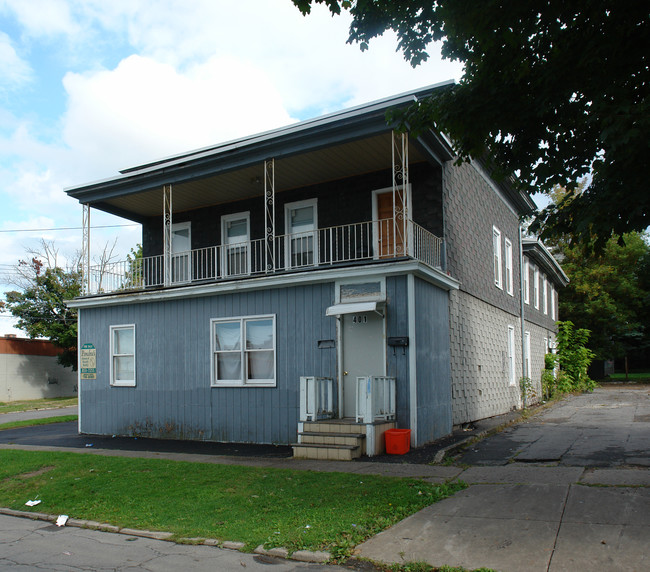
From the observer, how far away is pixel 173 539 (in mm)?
6332

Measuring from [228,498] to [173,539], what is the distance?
148 centimetres

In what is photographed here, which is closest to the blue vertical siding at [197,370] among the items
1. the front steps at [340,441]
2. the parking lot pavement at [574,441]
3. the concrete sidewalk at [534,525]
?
the front steps at [340,441]

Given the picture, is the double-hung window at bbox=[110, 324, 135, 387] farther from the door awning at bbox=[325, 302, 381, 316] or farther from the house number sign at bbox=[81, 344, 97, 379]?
the door awning at bbox=[325, 302, 381, 316]

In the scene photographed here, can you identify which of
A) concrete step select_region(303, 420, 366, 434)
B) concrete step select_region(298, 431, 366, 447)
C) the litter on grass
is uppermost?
concrete step select_region(303, 420, 366, 434)

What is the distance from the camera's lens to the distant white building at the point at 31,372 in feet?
111

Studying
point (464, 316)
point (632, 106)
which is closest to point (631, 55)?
point (632, 106)

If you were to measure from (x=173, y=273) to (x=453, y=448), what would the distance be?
33.9 feet

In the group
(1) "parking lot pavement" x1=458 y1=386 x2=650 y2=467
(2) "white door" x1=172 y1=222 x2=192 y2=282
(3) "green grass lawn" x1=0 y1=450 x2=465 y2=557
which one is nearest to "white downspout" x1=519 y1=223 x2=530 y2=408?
(1) "parking lot pavement" x1=458 y1=386 x2=650 y2=467

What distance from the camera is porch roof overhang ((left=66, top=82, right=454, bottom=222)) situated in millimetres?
12219

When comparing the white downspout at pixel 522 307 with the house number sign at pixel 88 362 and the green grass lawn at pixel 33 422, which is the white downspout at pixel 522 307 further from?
the green grass lawn at pixel 33 422

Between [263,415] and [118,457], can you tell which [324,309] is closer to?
[263,415]

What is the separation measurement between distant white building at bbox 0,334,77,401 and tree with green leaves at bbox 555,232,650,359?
32.9 metres

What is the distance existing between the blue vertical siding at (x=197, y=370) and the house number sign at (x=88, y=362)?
15 cm

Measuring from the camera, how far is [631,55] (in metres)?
6.88
